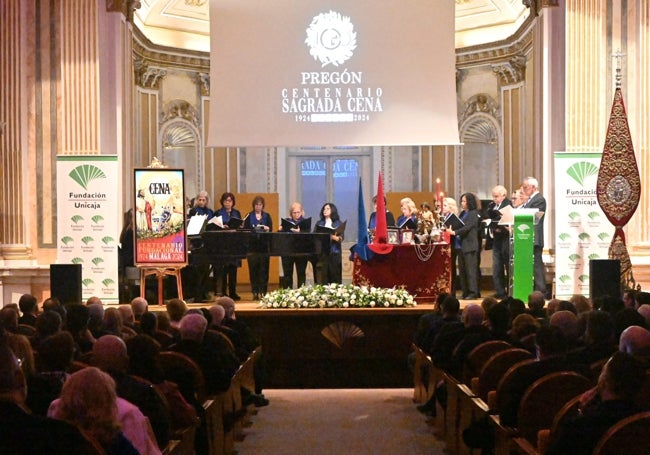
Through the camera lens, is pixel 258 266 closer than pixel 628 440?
No

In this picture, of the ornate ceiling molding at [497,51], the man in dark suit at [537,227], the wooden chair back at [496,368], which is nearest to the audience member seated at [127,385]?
the wooden chair back at [496,368]

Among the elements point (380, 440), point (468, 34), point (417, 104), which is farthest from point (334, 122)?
point (380, 440)

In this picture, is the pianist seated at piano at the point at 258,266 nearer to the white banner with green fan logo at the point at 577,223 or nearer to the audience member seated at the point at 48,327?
the white banner with green fan logo at the point at 577,223

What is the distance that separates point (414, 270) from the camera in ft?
36.0

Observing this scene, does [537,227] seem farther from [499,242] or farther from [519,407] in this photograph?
[519,407]

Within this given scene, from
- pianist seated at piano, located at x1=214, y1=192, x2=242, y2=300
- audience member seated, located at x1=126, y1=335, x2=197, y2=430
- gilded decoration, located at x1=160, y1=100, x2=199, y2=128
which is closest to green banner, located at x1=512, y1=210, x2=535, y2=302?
pianist seated at piano, located at x1=214, y1=192, x2=242, y2=300

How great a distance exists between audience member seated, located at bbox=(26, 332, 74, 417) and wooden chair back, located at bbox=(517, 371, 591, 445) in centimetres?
195

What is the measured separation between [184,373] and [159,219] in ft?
18.3

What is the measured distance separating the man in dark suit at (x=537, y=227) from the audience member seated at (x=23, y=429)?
27.9ft

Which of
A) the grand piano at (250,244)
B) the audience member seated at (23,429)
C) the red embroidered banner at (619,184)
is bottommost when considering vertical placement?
the audience member seated at (23,429)

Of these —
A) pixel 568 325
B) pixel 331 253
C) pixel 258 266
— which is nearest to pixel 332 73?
pixel 331 253

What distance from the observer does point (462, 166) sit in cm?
1752

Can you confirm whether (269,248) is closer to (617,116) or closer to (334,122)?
(334,122)

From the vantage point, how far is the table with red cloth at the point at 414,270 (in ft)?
35.9
